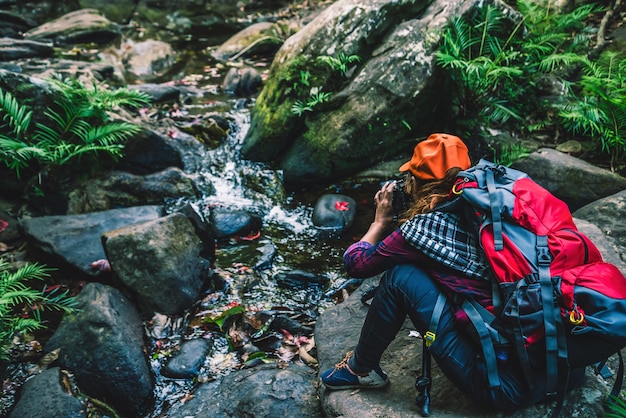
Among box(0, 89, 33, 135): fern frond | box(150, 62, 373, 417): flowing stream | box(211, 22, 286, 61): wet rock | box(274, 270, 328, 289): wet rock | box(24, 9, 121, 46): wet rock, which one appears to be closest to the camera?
box(150, 62, 373, 417): flowing stream

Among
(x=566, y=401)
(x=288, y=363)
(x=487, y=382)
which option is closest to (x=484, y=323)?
(x=487, y=382)

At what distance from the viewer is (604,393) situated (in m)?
2.68

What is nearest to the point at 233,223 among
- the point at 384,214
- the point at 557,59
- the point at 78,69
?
the point at 384,214

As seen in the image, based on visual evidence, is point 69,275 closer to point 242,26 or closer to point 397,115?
point 397,115

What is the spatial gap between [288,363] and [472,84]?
4548 mm

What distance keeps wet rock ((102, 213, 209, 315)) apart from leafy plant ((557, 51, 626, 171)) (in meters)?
5.14

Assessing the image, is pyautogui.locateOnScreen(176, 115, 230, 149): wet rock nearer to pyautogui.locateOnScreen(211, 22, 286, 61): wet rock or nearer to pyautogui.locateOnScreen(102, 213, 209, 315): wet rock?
pyautogui.locateOnScreen(102, 213, 209, 315): wet rock

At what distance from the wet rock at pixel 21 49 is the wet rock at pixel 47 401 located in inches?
335

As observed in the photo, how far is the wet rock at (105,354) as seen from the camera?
12.4 feet

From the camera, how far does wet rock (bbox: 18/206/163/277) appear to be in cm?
494

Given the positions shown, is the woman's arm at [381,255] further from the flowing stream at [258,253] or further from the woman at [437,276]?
the flowing stream at [258,253]

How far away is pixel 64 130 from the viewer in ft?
20.1

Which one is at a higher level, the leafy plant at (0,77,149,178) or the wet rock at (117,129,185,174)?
the leafy plant at (0,77,149,178)

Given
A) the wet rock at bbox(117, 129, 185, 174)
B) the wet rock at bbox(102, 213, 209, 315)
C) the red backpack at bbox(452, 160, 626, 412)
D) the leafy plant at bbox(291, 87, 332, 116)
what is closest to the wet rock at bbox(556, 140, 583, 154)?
the leafy plant at bbox(291, 87, 332, 116)
